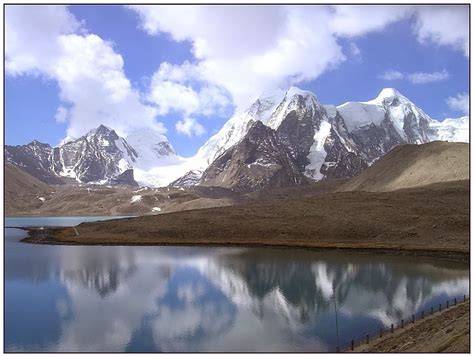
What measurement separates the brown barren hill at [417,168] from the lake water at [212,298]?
267 ft

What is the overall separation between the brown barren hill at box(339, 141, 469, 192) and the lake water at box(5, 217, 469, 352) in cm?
8129

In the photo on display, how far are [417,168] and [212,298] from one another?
12908cm

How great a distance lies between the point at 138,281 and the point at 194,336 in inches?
875

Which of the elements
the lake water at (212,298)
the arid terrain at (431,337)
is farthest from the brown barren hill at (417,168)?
the arid terrain at (431,337)

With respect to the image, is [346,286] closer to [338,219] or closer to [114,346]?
[114,346]

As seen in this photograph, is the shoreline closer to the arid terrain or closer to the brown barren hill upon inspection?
the arid terrain

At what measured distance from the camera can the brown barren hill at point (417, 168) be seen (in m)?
139

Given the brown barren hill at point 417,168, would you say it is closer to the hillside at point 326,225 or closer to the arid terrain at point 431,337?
the hillside at point 326,225

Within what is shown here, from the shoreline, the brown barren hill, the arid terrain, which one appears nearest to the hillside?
the shoreline

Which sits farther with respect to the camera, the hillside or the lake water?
the hillside

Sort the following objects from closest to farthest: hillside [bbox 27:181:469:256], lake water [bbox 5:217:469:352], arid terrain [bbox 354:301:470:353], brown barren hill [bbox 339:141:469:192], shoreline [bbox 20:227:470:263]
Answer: arid terrain [bbox 354:301:470:353], lake water [bbox 5:217:469:352], shoreline [bbox 20:227:470:263], hillside [bbox 27:181:469:256], brown barren hill [bbox 339:141:469:192]

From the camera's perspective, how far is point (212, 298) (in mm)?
41719

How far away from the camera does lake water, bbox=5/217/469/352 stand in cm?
2970

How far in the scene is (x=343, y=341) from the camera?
28844mm
